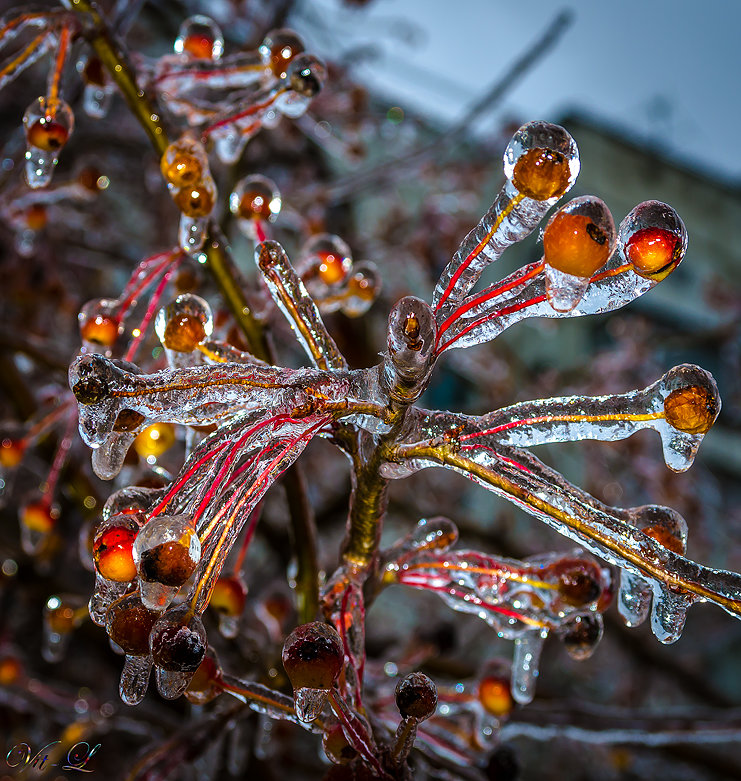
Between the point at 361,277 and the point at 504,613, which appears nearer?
the point at 504,613

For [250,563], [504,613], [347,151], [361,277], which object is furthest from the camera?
[250,563]

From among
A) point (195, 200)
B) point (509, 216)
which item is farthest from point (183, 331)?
point (509, 216)

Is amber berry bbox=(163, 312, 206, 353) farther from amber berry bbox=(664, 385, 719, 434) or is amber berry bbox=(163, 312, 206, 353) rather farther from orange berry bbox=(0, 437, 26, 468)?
orange berry bbox=(0, 437, 26, 468)

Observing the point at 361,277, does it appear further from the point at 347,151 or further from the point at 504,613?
the point at 347,151

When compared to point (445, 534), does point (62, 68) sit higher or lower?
higher

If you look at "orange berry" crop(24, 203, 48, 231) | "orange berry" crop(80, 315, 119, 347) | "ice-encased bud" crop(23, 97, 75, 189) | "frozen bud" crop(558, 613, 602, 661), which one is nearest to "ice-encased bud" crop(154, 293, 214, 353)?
"orange berry" crop(80, 315, 119, 347)

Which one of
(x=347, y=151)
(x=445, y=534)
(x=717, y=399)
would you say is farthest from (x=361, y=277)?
(x=347, y=151)

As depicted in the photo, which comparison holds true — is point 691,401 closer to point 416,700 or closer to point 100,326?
point 416,700
